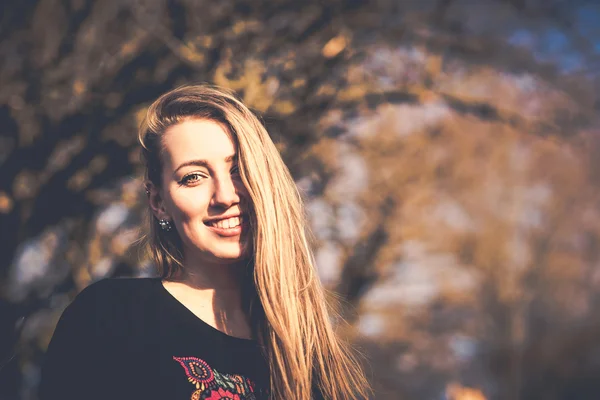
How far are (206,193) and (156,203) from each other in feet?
0.77

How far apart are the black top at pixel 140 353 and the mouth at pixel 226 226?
0.24 m

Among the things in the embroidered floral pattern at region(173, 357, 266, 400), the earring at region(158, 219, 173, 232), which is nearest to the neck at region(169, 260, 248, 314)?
the earring at region(158, 219, 173, 232)

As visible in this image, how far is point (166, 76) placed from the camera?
483 centimetres

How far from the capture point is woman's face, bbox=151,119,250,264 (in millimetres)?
2188

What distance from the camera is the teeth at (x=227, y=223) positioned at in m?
2.21

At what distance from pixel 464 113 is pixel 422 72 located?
1.47ft

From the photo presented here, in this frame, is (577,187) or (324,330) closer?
(324,330)

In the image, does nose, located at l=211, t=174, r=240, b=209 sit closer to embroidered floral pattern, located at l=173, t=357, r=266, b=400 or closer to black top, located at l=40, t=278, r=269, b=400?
black top, located at l=40, t=278, r=269, b=400

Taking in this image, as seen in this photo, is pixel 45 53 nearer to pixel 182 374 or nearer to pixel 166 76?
pixel 166 76

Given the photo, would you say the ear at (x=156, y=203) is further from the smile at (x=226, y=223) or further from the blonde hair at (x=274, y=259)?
the smile at (x=226, y=223)

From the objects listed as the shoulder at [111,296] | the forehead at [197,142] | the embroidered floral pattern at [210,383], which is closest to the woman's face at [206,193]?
the forehead at [197,142]

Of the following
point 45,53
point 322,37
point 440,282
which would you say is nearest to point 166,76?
point 45,53

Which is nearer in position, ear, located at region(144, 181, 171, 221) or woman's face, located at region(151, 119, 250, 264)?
woman's face, located at region(151, 119, 250, 264)

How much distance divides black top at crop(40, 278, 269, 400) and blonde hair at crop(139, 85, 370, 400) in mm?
120
